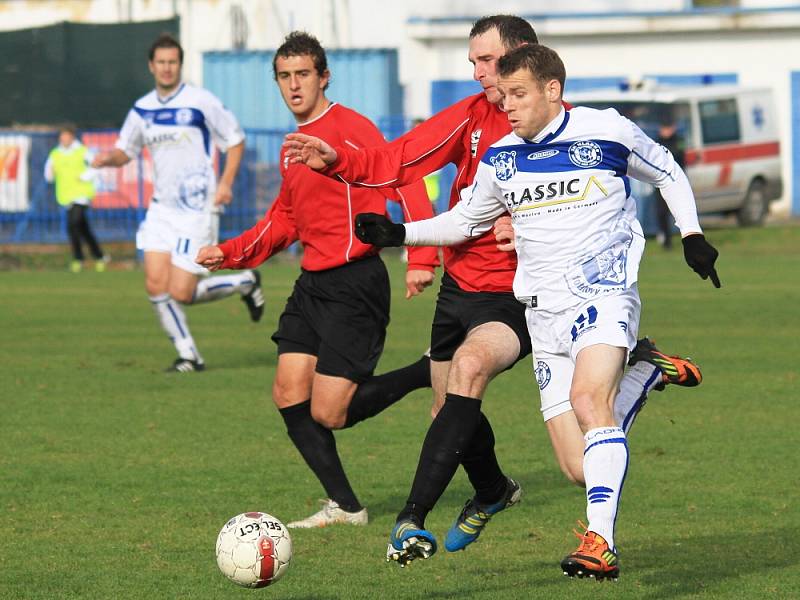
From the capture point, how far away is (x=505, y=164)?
20.6 feet

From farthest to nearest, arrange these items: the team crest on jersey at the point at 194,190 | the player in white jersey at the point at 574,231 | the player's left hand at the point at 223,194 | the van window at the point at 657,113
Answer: the van window at the point at 657,113, the team crest on jersey at the point at 194,190, the player's left hand at the point at 223,194, the player in white jersey at the point at 574,231

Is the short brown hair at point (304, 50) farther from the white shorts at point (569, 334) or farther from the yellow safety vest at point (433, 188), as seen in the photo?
the yellow safety vest at point (433, 188)

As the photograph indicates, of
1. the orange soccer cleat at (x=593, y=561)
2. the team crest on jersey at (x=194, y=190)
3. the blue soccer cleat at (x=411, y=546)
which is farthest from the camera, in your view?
the team crest on jersey at (x=194, y=190)

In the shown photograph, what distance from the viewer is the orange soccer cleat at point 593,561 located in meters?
5.49

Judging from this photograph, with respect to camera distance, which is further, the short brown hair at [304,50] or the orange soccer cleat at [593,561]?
the short brown hair at [304,50]

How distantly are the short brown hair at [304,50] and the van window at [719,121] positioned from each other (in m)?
21.2

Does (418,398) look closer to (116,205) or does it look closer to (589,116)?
(589,116)

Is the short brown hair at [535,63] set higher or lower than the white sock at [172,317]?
higher

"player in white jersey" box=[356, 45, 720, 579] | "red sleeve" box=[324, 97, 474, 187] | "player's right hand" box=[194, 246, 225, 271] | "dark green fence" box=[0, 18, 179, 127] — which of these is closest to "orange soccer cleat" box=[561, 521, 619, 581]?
"player in white jersey" box=[356, 45, 720, 579]

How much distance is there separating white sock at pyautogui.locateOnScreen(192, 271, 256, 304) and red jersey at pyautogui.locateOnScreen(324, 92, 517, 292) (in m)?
6.28

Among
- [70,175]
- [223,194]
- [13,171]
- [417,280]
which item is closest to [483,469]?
[417,280]

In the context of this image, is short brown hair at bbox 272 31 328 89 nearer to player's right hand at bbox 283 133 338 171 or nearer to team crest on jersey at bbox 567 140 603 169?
A: player's right hand at bbox 283 133 338 171

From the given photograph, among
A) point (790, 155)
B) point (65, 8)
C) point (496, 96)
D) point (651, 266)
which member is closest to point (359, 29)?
point (65, 8)

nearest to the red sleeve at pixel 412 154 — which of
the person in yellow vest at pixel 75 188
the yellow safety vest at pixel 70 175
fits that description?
the person in yellow vest at pixel 75 188
